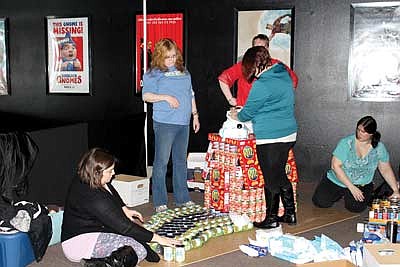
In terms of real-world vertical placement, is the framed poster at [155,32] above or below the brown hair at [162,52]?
above

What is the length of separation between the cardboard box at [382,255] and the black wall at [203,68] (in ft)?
9.10

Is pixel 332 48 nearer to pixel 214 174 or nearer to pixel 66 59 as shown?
pixel 214 174

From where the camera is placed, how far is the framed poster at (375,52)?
5.90 m

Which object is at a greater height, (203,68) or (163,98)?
(203,68)

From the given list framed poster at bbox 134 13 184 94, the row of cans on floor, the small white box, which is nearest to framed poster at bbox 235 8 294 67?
framed poster at bbox 134 13 184 94

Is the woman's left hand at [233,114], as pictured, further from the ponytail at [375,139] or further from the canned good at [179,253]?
the canned good at [179,253]

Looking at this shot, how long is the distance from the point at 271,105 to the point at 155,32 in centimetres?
250

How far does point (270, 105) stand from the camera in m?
4.64

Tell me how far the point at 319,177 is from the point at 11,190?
3162 millimetres

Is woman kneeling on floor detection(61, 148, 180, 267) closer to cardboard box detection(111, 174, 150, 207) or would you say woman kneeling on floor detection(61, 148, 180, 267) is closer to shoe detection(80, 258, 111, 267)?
shoe detection(80, 258, 111, 267)

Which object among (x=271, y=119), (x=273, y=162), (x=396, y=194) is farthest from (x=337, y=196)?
(x=271, y=119)

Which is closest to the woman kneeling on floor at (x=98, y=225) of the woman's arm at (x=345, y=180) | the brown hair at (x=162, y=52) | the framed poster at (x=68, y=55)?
the brown hair at (x=162, y=52)

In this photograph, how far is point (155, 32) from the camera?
6801 mm

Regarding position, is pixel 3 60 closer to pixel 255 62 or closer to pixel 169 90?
pixel 169 90
